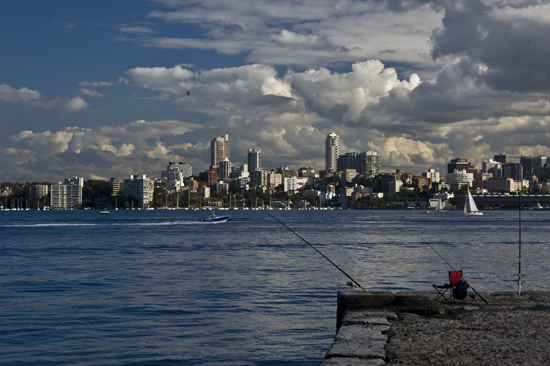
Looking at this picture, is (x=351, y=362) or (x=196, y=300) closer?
(x=351, y=362)

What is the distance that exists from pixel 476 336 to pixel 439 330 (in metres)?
0.48

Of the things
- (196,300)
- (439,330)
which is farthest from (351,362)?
(196,300)

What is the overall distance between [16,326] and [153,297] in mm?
4166

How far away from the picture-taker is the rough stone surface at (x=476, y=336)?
6297 millimetres

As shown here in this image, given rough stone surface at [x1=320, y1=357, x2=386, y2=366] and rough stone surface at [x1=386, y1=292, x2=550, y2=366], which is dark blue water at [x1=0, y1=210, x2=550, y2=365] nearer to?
rough stone surface at [x1=386, y1=292, x2=550, y2=366]

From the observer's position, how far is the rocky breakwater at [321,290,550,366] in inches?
249

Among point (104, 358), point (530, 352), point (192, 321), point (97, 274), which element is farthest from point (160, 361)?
point (97, 274)

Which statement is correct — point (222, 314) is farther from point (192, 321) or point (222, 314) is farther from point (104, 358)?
point (104, 358)

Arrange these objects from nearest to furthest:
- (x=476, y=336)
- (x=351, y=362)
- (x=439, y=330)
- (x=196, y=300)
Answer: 1. (x=351, y=362)
2. (x=476, y=336)
3. (x=439, y=330)
4. (x=196, y=300)

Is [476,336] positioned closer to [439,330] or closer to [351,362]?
[439,330]

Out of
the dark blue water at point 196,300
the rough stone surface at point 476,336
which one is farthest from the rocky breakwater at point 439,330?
the dark blue water at point 196,300

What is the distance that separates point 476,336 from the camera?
7.29 meters

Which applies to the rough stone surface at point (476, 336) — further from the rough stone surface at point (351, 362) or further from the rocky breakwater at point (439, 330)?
the rough stone surface at point (351, 362)

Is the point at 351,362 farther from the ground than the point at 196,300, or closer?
farther from the ground
